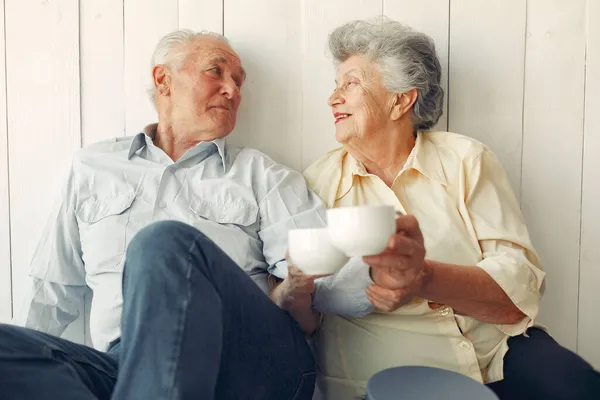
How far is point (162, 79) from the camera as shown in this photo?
4.36 ft

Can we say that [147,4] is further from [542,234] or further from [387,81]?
[542,234]

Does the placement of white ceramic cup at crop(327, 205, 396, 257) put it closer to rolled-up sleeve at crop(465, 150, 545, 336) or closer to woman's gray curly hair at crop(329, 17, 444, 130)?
rolled-up sleeve at crop(465, 150, 545, 336)

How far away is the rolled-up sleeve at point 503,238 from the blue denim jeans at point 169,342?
53 centimetres

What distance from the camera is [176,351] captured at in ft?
2.32

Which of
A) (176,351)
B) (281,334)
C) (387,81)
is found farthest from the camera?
(387,81)

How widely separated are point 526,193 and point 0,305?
1552mm

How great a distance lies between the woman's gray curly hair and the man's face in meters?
0.30

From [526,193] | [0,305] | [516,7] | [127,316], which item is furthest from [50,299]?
[516,7]

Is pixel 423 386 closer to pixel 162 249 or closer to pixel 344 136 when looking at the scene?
pixel 162 249

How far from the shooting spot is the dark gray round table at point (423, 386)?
805 mm

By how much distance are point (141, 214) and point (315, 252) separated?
1.99 ft

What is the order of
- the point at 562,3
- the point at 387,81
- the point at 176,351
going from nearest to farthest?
the point at 176,351 → the point at 387,81 → the point at 562,3

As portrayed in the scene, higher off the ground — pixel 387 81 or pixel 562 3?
pixel 562 3

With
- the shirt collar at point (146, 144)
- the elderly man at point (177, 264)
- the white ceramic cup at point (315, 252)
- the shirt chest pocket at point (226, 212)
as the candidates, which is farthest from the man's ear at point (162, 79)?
the white ceramic cup at point (315, 252)
